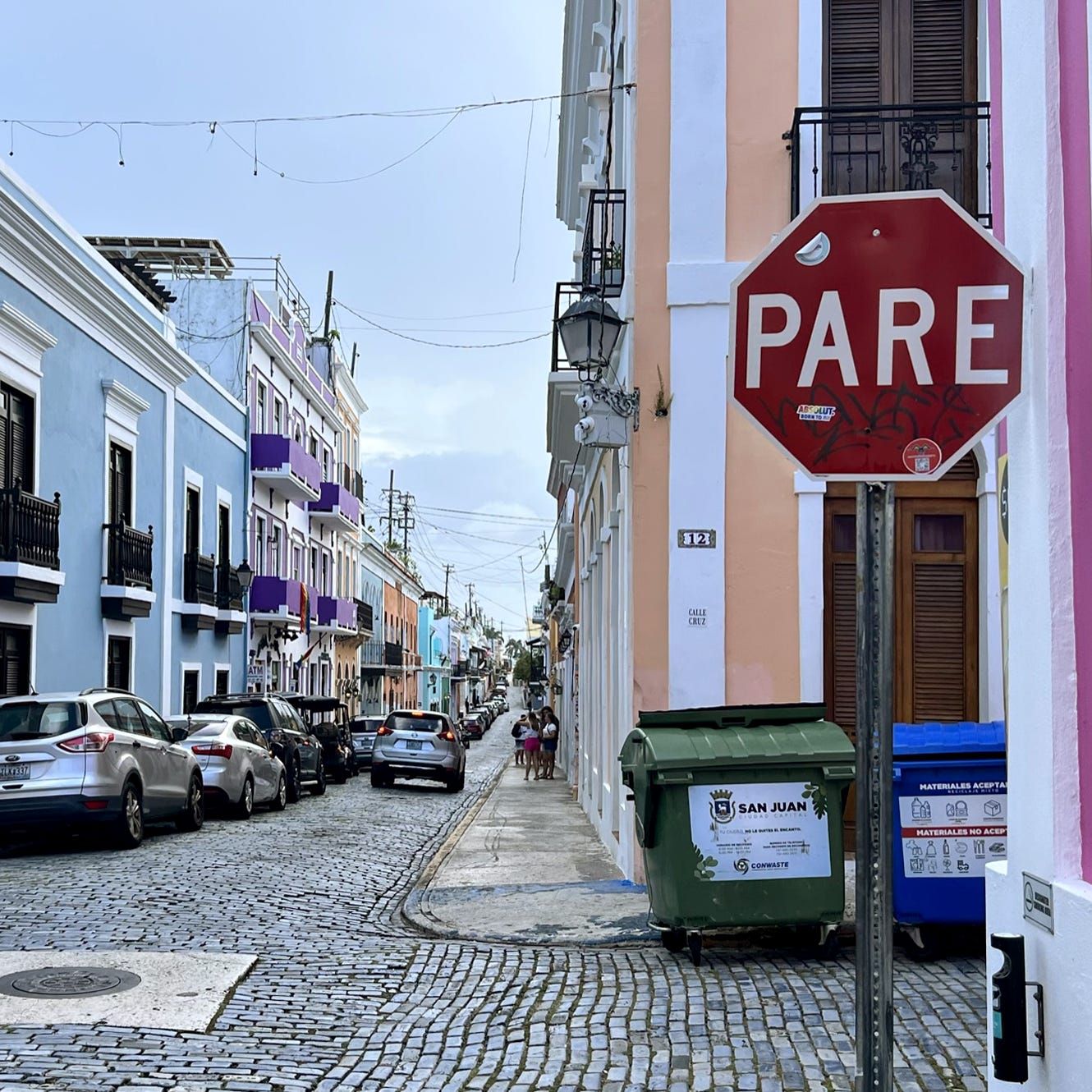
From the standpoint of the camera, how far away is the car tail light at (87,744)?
525 inches

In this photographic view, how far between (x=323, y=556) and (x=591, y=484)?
2826 cm

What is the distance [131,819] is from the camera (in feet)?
45.5

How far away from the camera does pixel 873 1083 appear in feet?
9.95

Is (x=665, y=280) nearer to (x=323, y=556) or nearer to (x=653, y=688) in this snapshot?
(x=653, y=688)

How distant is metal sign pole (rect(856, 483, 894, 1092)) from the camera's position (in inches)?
119

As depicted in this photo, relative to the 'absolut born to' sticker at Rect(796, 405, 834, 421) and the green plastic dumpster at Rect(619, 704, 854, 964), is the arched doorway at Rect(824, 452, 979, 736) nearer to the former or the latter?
the green plastic dumpster at Rect(619, 704, 854, 964)

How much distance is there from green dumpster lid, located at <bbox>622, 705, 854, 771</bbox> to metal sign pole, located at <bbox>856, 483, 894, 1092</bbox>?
4.87 meters

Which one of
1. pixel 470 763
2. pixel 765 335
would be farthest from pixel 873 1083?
pixel 470 763

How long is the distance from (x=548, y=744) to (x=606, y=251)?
65.8ft

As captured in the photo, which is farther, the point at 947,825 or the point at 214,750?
the point at 214,750

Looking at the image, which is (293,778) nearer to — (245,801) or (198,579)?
(245,801)

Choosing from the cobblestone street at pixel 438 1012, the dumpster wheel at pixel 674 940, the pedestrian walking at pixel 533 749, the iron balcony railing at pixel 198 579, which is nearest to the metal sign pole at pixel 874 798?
the cobblestone street at pixel 438 1012

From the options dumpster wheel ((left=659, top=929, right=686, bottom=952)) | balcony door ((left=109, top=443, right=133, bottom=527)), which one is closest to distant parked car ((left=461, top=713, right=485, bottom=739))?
balcony door ((left=109, top=443, right=133, bottom=527))

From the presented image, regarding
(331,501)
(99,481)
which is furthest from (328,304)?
(99,481)
